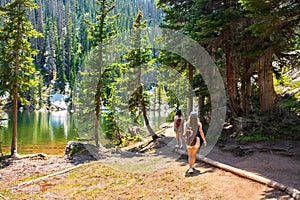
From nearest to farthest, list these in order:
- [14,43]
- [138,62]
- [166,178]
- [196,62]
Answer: [166,178]
[196,62]
[14,43]
[138,62]

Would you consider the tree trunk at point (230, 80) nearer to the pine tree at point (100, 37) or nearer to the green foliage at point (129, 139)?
the pine tree at point (100, 37)

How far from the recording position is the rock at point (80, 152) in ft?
59.8

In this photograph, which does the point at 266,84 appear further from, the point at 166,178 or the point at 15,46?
the point at 15,46

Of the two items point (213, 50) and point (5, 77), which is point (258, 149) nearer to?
point (213, 50)

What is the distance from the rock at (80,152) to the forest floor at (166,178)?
6.40ft

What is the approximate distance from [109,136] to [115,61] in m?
7.16

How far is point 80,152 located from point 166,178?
1029cm

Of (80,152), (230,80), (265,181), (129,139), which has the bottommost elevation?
(80,152)

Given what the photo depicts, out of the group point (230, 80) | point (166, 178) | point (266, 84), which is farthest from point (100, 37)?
point (166, 178)

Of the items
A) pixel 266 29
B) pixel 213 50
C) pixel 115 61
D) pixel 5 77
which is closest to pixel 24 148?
pixel 5 77

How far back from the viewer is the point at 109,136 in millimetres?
26000

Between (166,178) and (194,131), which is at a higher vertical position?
(194,131)

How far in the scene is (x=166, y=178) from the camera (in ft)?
33.0

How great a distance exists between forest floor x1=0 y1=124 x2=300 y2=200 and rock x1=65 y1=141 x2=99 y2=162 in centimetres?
195
